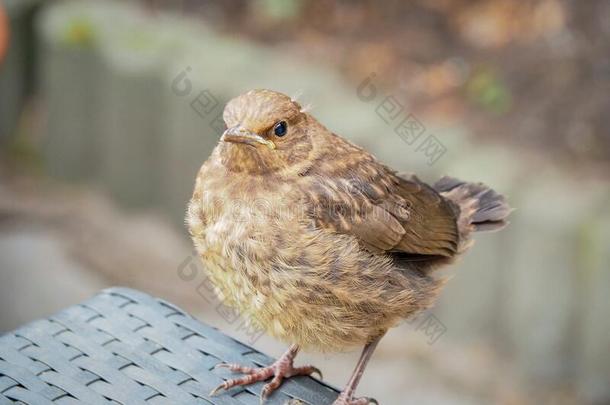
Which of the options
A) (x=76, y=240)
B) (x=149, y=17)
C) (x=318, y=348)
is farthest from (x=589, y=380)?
(x=149, y=17)

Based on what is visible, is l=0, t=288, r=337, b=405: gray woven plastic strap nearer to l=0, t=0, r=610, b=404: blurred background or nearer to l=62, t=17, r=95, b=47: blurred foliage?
l=0, t=0, r=610, b=404: blurred background

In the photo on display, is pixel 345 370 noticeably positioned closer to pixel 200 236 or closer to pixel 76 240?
pixel 76 240

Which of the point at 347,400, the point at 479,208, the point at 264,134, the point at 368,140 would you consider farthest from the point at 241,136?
the point at 368,140

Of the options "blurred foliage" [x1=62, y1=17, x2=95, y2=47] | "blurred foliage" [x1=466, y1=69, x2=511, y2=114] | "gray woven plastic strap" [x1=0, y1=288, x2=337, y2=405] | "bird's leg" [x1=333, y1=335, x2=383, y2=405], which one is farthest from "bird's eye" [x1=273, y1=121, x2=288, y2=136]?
"blurred foliage" [x1=62, y1=17, x2=95, y2=47]

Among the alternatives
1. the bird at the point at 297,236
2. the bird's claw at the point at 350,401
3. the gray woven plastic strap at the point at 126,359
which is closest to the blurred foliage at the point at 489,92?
the bird at the point at 297,236

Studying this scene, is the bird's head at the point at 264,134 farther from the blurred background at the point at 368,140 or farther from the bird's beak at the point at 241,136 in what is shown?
the blurred background at the point at 368,140

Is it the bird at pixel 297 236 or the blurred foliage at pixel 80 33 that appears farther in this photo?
the blurred foliage at pixel 80 33

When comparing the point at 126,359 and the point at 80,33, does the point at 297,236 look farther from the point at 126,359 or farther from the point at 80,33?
the point at 80,33

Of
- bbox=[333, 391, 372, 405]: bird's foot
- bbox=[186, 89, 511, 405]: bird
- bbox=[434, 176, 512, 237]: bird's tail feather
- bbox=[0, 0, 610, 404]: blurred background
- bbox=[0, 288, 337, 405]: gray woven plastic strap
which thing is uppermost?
bbox=[0, 0, 610, 404]: blurred background
